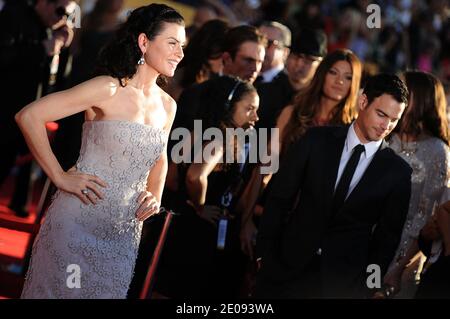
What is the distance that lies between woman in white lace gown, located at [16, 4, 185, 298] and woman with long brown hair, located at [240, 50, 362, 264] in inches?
67.8

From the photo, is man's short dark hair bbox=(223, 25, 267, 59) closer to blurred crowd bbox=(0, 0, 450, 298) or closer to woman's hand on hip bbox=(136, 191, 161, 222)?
blurred crowd bbox=(0, 0, 450, 298)

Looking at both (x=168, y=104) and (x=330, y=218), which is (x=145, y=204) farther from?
(x=330, y=218)

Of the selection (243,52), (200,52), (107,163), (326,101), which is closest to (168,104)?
(107,163)

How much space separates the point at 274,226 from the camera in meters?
4.32

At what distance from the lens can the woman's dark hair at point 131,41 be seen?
3697 millimetres

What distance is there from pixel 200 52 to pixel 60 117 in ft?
8.60

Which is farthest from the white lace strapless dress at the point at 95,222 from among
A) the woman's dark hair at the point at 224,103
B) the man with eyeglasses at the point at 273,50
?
the man with eyeglasses at the point at 273,50

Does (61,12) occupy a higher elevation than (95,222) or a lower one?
higher

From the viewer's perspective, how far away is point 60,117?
11.5ft

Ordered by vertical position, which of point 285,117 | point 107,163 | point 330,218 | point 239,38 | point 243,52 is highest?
point 239,38

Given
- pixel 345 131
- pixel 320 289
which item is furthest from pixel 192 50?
pixel 320 289

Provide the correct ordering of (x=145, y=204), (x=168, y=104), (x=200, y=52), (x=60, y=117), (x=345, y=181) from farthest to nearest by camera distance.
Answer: (x=200, y=52) → (x=345, y=181) → (x=168, y=104) → (x=145, y=204) → (x=60, y=117)

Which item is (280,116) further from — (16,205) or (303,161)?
(16,205)

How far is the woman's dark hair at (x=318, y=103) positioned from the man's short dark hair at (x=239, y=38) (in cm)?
58
